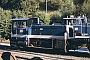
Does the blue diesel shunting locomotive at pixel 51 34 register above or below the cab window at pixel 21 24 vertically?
below

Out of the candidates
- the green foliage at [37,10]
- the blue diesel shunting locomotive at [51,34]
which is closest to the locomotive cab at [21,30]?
the blue diesel shunting locomotive at [51,34]

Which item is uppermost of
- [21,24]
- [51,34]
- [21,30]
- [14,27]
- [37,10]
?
[37,10]

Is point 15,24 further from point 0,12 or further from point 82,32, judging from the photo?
→ point 0,12

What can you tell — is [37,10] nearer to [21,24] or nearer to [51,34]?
[21,24]

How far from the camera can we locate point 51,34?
Result: 59.6 ft

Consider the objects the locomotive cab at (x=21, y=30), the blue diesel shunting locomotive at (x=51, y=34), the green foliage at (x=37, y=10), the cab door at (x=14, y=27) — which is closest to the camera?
the blue diesel shunting locomotive at (x=51, y=34)

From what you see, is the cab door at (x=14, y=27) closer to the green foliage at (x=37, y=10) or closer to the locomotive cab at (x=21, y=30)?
the locomotive cab at (x=21, y=30)

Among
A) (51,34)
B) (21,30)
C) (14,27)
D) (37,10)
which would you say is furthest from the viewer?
(37,10)

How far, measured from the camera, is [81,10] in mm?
33844

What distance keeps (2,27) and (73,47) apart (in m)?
18.7

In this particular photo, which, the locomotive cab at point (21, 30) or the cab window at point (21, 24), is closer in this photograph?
the locomotive cab at point (21, 30)

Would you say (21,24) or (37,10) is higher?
(37,10)

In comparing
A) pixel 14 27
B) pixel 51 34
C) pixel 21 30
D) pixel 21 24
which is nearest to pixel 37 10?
pixel 14 27

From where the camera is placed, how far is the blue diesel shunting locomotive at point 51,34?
668 inches
